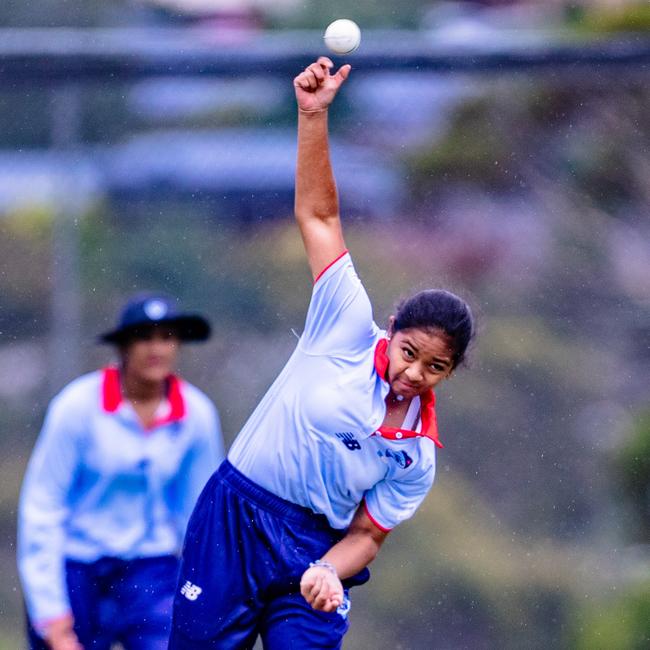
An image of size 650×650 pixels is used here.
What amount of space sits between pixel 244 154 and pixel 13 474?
1.77m

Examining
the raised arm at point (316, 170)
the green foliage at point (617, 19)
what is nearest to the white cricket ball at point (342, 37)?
the raised arm at point (316, 170)

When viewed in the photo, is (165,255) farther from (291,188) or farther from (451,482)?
(451,482)

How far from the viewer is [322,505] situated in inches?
93.0

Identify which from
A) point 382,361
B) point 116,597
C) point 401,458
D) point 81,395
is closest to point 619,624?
point 116,597

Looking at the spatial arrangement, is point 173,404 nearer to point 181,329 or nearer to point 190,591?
point 181,329

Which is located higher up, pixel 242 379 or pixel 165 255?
pixel 165 255

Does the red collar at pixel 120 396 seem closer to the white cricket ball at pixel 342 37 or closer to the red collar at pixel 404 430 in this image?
the red collar at pixel 404 430

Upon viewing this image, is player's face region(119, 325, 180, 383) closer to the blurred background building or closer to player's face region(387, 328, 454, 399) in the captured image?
player's face region(387, 328, 454, 399)

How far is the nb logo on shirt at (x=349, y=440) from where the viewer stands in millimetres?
2293

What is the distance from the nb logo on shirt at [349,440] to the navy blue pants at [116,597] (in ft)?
2.76

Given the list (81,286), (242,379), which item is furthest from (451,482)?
(81,286)

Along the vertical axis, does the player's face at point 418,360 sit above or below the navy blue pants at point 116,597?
above

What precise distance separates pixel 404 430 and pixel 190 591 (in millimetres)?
513

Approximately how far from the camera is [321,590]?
→ 2.19 meters
